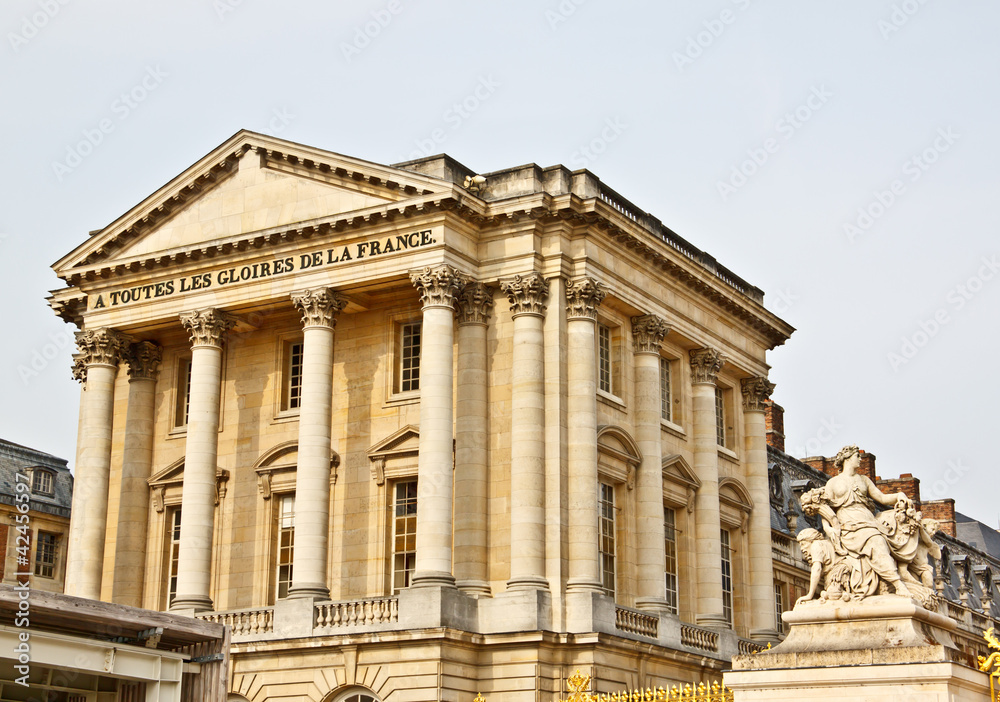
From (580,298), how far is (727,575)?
37.0 feet

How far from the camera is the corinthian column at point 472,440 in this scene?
108ft

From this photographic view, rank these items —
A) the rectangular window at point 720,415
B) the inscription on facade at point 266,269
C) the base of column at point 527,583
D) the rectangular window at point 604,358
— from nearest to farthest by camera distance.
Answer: the base of column at point 527,583 → the inscription on facade at point 266,269 → the rectangular window at point 604,358 → the rectangular window at point 720,415

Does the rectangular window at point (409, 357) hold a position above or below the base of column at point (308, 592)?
above

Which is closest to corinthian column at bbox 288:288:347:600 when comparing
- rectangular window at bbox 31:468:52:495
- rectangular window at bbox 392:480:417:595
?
rectangular window at bbox 392:480:417:595

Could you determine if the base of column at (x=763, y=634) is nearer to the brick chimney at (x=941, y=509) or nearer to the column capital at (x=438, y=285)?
the column capital at (x=438, y=285)

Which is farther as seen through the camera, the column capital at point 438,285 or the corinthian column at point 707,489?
the corinthian column at point 707,489

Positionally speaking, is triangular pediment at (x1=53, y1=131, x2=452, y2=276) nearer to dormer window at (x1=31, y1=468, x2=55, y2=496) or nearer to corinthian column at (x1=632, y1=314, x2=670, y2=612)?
corinthian column at (x1=632, y1=314, x2=670, y2=612)

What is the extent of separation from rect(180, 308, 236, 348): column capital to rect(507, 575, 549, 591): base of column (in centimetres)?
1020

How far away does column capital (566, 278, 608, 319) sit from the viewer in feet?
113

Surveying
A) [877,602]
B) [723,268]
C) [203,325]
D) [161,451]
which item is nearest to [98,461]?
[161,451]

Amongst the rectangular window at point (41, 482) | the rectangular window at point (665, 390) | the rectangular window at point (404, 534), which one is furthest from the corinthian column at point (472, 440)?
the rectangular window at point (41, 482)

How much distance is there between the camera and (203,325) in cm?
3666

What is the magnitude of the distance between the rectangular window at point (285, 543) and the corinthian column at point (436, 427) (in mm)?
4622

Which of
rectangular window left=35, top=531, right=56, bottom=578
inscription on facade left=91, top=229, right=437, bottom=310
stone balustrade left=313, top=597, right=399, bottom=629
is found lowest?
stone balustrade left=313, top=597, right=399, bottom=629
